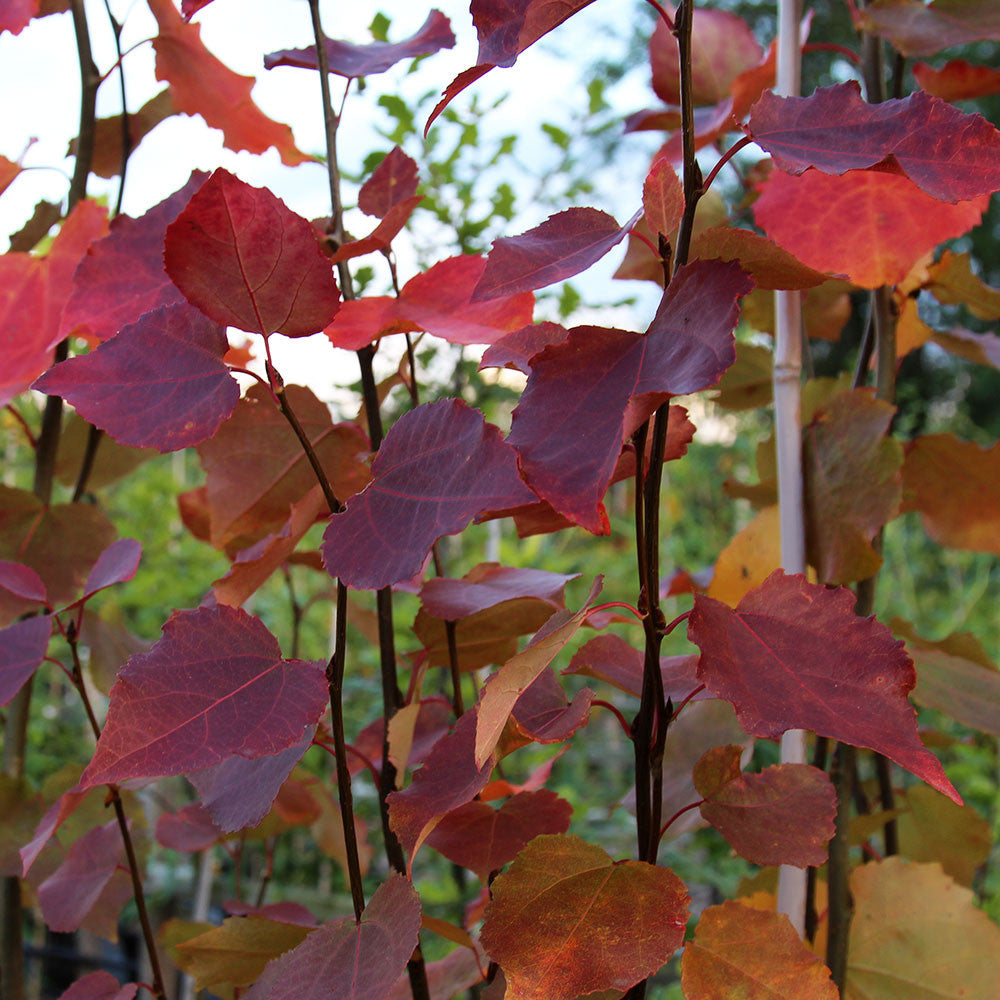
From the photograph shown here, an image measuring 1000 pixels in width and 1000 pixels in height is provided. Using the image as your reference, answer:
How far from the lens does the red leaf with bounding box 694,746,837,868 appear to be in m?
0.37

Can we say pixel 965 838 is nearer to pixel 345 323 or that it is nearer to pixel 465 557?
pixel 345 323

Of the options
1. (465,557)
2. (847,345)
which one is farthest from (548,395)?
(847,345)

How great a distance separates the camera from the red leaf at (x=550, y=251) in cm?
33

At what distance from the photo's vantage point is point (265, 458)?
1.63 ft

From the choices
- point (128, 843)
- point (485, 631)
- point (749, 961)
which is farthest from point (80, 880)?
point (749, 961)

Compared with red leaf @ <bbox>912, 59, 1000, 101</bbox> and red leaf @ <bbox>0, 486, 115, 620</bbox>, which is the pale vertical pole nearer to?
red leaf @ <bbox>912, 59, 1000, 101</bbox>

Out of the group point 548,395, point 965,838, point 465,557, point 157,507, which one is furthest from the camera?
point 157,507

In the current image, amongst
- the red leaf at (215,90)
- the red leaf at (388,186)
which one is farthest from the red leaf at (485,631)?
the red leaf at (215,90)

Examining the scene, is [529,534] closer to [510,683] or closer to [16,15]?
[510,683]

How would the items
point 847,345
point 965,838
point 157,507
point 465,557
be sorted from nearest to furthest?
point 965,838
point 465,557
point 157,507
point 847,345

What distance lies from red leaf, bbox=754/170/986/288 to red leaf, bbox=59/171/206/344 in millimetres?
294

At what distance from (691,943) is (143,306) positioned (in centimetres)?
38

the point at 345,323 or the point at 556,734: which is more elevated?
the point at 345,323

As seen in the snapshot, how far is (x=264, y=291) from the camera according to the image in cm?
35
